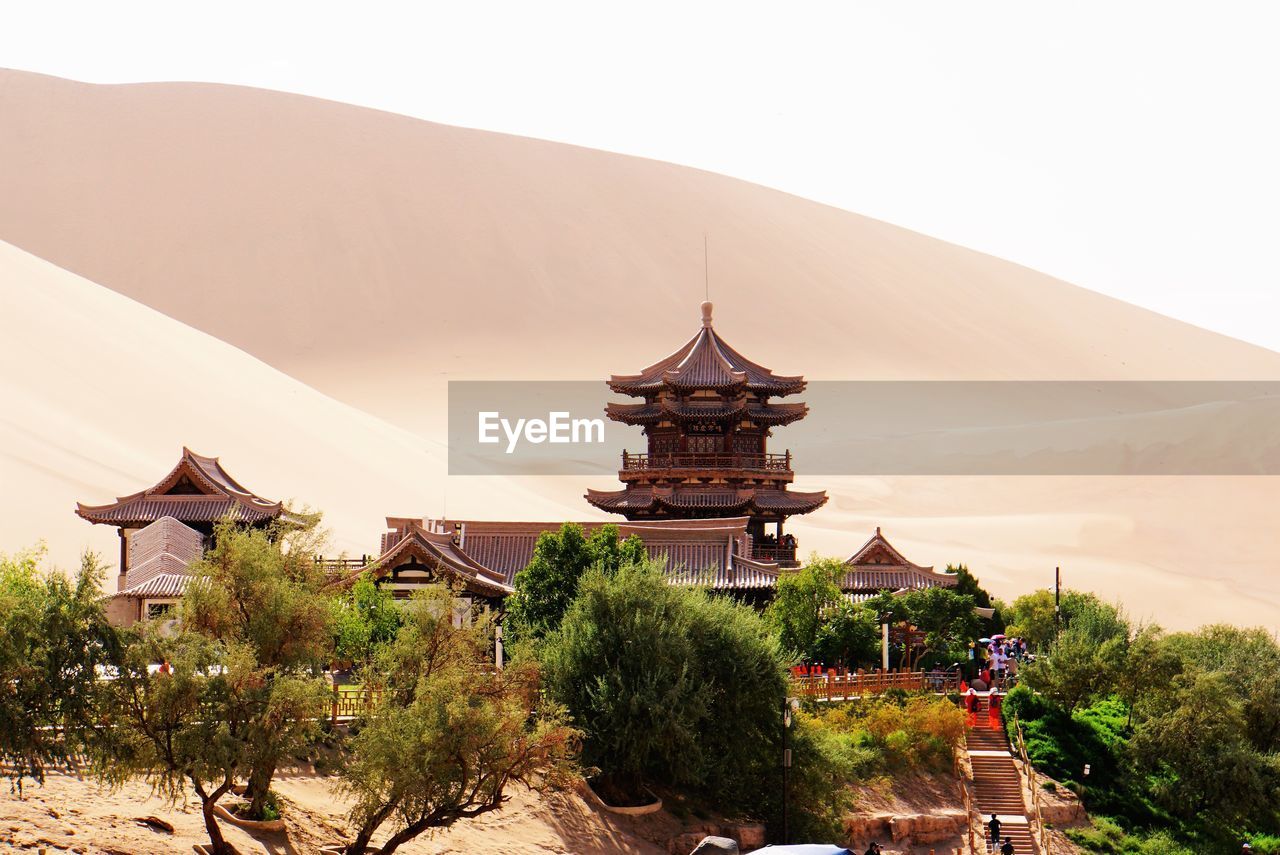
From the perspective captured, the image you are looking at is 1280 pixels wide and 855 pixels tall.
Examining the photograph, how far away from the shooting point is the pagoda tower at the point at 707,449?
50.5 m

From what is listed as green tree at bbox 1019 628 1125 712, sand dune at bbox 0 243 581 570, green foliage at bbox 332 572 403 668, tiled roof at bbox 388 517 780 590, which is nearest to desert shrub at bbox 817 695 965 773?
green tree at bbox 1019 628 1125 712

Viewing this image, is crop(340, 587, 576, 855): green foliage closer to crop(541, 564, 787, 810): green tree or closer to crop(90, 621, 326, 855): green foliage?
crop(90, 621, 326, 855): green foliage

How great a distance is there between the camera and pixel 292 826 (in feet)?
82.3

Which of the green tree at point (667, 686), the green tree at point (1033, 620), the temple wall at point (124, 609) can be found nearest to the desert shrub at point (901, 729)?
the green tree at point (667, 686)

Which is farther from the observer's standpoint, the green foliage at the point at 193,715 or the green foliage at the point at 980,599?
the green foliage at the point at 980,599

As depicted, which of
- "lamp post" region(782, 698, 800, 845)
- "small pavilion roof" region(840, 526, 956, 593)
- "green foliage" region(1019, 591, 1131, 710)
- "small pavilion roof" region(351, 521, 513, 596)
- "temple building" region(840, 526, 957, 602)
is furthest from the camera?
"small pavilion roof" region(840, 526, 956, 593)

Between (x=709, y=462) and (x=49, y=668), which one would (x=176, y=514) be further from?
(x=49, y=668)

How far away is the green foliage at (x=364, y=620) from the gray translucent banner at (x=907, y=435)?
62113mm

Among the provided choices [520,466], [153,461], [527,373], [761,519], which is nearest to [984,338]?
[527,373]

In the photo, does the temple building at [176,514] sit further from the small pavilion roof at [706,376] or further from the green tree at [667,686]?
the green tree at [667,686]

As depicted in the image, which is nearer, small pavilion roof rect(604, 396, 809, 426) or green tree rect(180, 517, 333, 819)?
green tree rect(180, 517, 333, 819)

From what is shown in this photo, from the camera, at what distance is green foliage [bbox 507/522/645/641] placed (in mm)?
34812

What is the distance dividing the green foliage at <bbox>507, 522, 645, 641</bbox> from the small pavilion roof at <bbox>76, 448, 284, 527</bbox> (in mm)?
9230

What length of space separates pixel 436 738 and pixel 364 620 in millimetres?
11252
